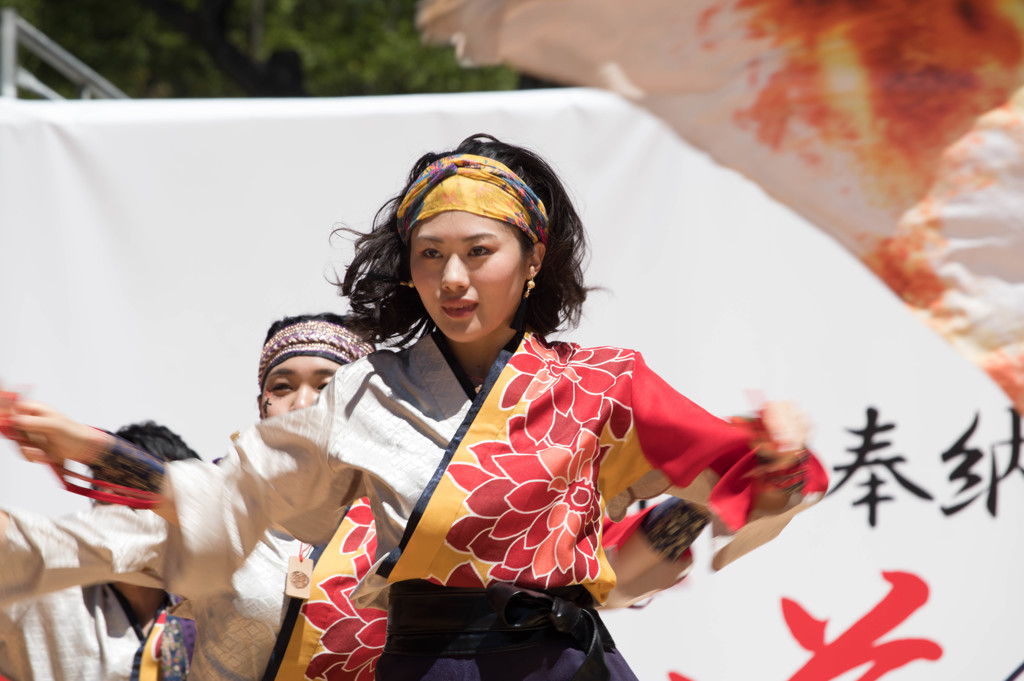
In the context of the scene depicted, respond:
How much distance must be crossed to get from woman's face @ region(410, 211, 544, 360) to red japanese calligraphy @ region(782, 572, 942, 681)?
1.49m

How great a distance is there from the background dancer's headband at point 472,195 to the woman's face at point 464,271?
2 cm

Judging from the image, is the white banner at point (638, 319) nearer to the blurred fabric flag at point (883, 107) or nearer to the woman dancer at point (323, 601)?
the blurred fabric flag at point (883, 107)

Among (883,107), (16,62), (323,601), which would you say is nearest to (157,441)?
(323,601)

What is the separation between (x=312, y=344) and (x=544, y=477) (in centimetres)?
83

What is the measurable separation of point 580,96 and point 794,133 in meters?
0.99

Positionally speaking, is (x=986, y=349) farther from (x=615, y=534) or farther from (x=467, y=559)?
(x=467, y=559)

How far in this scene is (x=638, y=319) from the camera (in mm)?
2730

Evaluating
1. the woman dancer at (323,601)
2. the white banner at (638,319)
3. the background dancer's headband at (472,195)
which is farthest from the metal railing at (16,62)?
the background dancer's headband at (472,195)

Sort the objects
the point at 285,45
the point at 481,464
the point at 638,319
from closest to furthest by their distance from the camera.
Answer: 1. the point at 481,464
2. the point at 638,319
3. the point at 285,45

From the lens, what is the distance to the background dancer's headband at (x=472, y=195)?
1511mm

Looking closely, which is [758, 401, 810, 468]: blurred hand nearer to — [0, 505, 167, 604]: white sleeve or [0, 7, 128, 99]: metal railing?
[0, 505, 167, 604]: white sleeve

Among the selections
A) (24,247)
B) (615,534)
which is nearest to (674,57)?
(615,534)

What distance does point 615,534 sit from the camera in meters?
1.72

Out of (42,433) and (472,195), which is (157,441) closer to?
(42,433)
